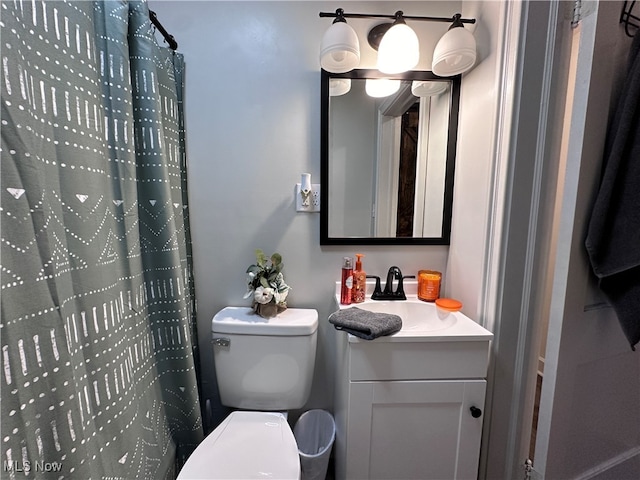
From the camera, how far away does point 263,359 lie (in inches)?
44.5

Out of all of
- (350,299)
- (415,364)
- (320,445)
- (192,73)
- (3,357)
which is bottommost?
(320,445)

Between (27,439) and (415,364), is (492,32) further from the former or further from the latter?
(27,439)

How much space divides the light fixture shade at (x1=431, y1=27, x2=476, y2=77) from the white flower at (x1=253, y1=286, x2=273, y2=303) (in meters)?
1.14

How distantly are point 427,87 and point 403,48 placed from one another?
241 millimetres

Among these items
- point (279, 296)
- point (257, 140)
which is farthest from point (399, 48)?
point (279, 296)

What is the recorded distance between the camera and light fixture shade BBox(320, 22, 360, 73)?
3.31ft

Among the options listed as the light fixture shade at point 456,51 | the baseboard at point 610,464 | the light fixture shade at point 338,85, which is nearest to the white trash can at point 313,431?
the baseboard at point 610,464

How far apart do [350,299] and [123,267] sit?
824 millimetres

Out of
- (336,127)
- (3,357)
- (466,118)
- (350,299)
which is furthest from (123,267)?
(466,118)

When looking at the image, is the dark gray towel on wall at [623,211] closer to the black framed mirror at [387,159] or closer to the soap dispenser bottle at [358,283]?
the black framed mirror at [387,159]

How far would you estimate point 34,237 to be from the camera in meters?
0.55

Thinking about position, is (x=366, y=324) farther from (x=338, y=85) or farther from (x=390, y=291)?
(x=338, y=85)

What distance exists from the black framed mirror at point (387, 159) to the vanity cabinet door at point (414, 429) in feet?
2.01

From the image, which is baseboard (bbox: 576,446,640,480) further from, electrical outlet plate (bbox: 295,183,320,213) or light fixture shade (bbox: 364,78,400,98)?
light fixture shade (bbox: 364,78,400,98)
